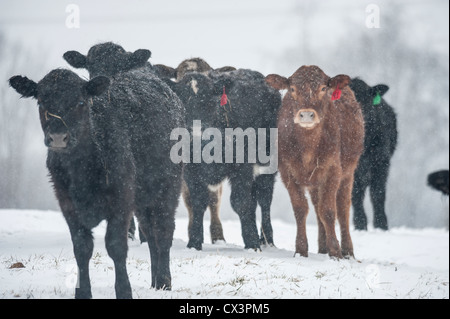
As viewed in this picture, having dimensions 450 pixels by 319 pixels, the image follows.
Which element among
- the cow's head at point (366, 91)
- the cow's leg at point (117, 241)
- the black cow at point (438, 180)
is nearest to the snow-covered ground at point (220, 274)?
the cow's leg at point (117, 241)

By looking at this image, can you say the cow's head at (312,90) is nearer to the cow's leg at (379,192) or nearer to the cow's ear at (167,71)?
the cow's ear at (167,71)

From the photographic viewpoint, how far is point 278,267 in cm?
639

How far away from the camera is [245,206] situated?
7.98 metres

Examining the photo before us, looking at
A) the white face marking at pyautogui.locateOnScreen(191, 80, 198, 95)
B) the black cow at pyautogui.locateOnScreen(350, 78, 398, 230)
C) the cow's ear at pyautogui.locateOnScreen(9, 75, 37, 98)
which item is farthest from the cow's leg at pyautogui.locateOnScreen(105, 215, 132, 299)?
the black cow at pyautogui.locateOnScreen(350, 78, 398, 230)

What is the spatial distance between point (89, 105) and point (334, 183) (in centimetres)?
350

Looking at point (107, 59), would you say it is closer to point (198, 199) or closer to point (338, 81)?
point (198, 199)

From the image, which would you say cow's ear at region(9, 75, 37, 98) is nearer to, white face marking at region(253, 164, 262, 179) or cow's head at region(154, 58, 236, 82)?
white face marking at region(253, 164, 262, 179)

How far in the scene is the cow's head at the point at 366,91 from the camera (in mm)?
9333

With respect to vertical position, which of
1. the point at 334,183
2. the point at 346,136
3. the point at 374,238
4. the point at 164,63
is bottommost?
the point at 374,238

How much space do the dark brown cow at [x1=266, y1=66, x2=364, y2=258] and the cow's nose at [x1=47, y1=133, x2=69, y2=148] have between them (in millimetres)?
3218

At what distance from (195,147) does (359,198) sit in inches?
150
